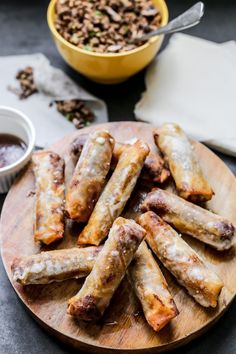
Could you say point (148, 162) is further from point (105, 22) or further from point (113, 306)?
point (105, 22)

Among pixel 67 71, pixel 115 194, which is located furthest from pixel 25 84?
pixel 115 194

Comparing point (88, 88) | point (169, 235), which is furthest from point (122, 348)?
point (88, 88)

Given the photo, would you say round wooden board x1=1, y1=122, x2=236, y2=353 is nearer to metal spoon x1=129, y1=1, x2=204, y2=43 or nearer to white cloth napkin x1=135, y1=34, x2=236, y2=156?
white cloth napkin x1=135, y1=34, x2=236, y2=156

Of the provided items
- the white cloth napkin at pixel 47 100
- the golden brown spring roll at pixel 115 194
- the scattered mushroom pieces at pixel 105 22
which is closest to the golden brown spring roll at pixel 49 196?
the golden brown spring roll at pixel 115 194

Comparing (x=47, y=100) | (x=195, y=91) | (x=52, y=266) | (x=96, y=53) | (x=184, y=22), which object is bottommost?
(x=47, y=100)

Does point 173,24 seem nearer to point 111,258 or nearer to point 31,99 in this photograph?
point 31,99

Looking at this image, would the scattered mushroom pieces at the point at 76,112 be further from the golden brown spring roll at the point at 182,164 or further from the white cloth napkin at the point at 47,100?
the golden brown spring roll at the point at 182,164
